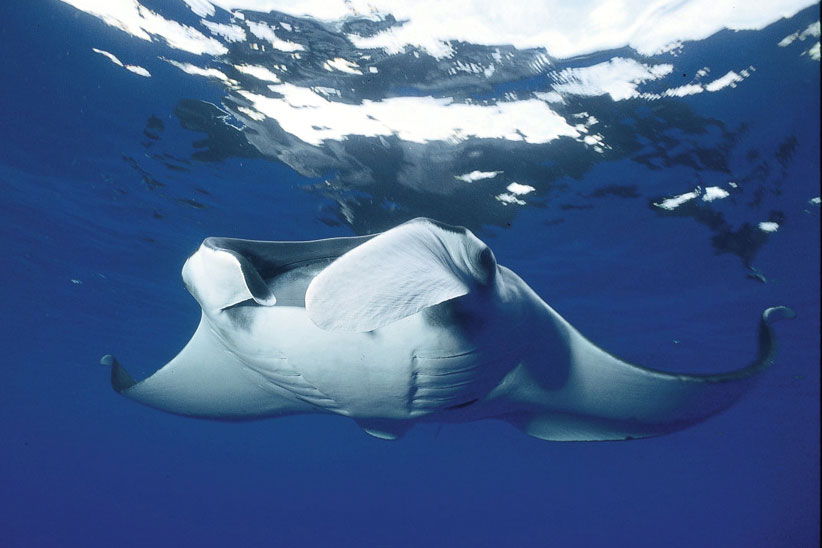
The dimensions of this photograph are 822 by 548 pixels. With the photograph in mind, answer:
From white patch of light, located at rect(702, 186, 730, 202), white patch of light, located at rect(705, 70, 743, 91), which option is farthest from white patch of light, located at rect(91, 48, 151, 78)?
white patch of light, located at rect(702, 186, 730, 202)

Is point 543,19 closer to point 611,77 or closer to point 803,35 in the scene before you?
point 611,77

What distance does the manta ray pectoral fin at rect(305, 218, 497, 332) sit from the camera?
1.02 m

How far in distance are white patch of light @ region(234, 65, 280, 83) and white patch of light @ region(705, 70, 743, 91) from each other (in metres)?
5.95

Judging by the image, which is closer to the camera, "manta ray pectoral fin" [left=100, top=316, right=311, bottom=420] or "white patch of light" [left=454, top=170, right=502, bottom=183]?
"manta ray pectoral fin" [left=100, top=316, right=311, bottom=420]

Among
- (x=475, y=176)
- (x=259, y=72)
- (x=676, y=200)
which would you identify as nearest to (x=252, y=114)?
(x=259, y=72)

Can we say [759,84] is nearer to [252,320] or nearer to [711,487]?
[252,320]

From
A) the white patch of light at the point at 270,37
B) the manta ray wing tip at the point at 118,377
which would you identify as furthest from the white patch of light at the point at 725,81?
the manta ray wing tip at the point at 118,377

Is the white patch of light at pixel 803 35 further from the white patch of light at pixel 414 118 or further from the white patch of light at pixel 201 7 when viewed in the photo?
the white patch of light at pixel 201 7

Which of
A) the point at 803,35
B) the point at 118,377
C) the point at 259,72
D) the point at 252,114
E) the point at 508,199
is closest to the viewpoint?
the point at 118,377

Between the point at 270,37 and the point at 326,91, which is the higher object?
the point at 270,37

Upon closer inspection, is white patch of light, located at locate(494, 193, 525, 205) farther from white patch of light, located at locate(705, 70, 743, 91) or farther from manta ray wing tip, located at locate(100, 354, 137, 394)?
manta ray wing tip, located at locate(100, 354, 137, 394)

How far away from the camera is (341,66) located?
234 inches

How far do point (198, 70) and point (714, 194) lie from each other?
346 inches

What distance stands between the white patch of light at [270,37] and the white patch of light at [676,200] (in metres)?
6.89
